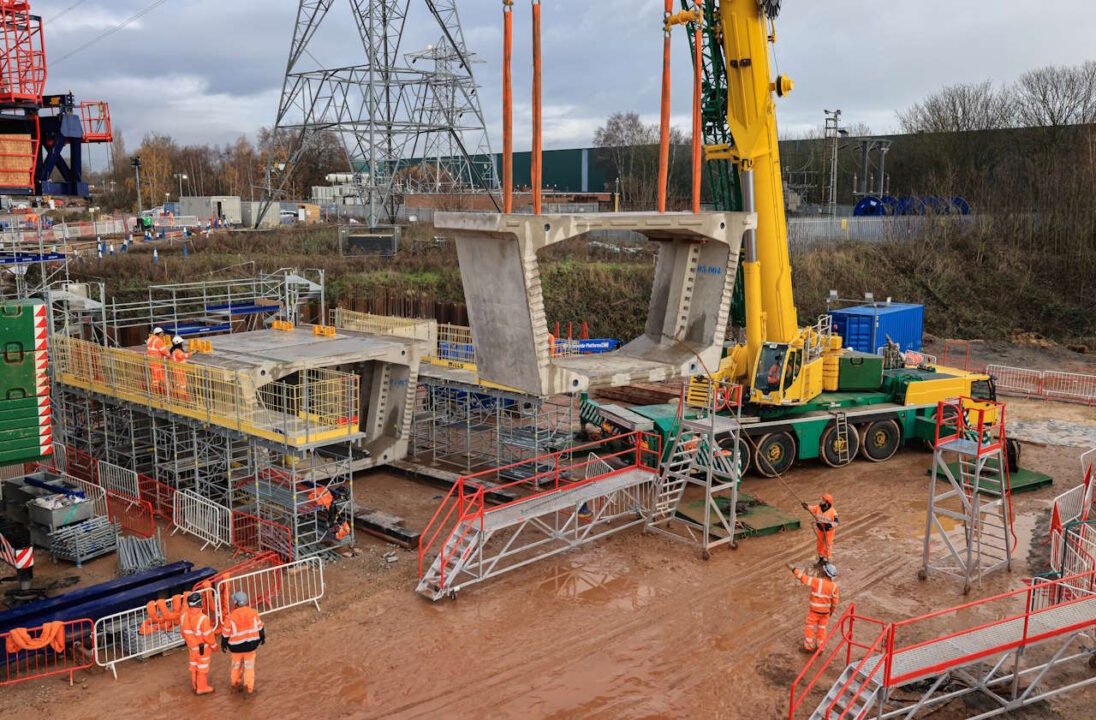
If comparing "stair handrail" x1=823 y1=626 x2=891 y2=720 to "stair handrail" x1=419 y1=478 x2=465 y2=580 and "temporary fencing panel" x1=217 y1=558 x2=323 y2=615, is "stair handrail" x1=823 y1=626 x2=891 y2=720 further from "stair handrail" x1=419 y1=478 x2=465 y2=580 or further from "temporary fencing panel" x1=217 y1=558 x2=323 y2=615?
"temporary fencing panel" x1=217 y1=558 x2=323 y2=615

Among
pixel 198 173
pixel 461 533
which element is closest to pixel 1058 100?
pixel 461 533

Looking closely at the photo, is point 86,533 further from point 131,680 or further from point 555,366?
point 555,366

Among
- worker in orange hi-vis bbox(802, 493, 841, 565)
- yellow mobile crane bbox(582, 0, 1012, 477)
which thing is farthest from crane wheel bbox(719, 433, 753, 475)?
worker in orange hi-vis bbox(802, 493, 841, 565)

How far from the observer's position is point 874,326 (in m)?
26.2

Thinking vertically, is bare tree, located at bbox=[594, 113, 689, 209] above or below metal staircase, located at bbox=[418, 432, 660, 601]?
above

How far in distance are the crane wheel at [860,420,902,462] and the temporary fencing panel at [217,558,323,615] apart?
494 inches

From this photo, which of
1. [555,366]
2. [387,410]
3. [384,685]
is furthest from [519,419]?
[384,685]

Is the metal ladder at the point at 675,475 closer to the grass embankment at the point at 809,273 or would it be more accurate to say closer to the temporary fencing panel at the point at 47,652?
the temporary fencing panel at the point at 47,652

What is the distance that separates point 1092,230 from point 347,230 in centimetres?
3293

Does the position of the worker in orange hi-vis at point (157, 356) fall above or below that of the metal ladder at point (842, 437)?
above

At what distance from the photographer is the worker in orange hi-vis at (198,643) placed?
10.6 m

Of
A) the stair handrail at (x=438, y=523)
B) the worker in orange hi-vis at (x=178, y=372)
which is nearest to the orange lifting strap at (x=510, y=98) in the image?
the stair handrail at (x=438, y=523)

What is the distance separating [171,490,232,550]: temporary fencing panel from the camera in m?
15.5

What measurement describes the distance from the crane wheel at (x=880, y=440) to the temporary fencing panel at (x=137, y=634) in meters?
14.4
